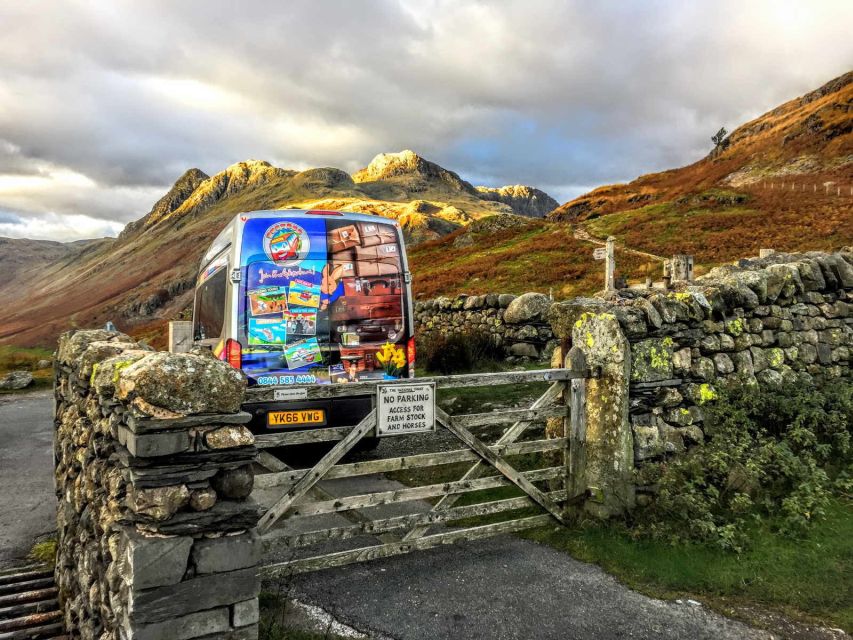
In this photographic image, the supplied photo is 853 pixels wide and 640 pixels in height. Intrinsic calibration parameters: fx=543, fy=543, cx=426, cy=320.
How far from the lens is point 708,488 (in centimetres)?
527

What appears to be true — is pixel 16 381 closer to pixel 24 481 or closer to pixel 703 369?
pixel 24 481

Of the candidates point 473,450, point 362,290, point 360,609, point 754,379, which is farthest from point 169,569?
point 754,379

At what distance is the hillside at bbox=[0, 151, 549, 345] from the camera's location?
72.9m

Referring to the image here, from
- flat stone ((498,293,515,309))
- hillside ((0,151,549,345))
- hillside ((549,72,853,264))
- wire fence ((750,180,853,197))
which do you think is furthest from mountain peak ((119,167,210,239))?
flat stone ((498,293,515,309))

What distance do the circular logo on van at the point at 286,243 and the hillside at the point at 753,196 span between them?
82.7 ft

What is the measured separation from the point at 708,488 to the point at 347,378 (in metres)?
4.00

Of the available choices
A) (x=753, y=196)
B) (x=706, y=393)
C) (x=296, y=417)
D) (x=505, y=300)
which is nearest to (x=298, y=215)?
(x=296, y=417)

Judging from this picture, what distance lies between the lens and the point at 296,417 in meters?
5.91

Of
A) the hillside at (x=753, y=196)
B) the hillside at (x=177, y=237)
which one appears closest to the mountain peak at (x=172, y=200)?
the hillside at (x=177, y=237)

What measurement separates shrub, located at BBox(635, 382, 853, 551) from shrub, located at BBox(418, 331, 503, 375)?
7371 millimetres

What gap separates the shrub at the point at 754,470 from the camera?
195 inches

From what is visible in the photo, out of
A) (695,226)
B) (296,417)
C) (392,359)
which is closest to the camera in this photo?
(296,417)

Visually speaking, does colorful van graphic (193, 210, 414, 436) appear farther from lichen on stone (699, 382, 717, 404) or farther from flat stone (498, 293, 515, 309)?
flat stone (498, 293, 515, 309)

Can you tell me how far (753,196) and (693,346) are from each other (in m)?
45.3
